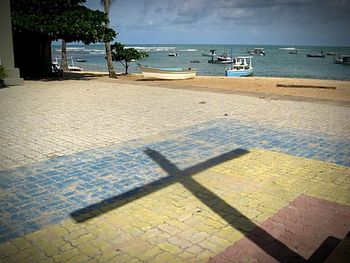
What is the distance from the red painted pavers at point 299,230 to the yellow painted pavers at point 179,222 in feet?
0.47

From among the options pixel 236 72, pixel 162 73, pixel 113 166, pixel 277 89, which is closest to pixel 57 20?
pixel 162 73

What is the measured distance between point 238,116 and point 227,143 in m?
3.40

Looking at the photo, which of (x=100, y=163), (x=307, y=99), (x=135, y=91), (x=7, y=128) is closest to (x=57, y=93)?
(x=135, y=91)

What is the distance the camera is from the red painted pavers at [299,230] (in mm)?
3392

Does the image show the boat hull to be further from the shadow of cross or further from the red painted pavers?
the red painted pavers

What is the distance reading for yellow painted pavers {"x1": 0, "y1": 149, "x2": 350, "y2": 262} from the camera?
11.1 ft

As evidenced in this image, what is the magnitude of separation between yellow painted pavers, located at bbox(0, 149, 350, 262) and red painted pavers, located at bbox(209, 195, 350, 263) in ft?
0.47

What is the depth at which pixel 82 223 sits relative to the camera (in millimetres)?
3975

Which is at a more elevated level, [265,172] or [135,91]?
[135,91]

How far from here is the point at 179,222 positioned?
4.04 metres

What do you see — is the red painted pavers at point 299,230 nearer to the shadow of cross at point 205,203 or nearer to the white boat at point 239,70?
the shadow of cross at point 205,203

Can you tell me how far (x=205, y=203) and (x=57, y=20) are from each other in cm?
1855

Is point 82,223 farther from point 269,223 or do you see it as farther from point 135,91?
point 135,91

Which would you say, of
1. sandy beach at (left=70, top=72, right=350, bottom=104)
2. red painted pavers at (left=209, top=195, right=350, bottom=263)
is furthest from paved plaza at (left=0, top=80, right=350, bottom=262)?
sandy beach at (left=70, top=72, right=350, bottom=104)
